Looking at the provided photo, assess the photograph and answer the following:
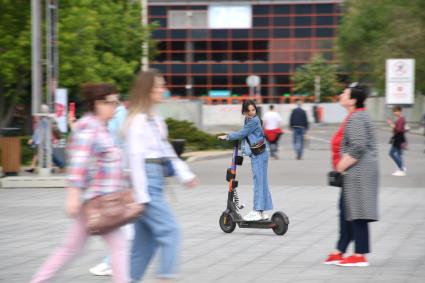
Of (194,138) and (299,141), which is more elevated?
(299,141)

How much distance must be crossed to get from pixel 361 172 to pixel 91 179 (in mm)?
2900

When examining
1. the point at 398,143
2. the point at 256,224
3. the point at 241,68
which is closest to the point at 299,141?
the point at 398,143

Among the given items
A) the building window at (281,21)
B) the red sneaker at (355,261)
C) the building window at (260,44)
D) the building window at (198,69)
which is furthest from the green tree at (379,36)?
the red sneaker at (355,261)

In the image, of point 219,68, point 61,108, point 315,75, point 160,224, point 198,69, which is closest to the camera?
point 160,224

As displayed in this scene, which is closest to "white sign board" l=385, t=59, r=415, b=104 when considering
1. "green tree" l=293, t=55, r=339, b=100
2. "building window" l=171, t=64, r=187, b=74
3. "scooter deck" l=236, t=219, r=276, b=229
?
"scooter deck" l=236, t=219, r=276, b=229

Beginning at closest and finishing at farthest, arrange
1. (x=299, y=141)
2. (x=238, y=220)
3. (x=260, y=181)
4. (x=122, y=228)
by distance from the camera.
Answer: (x=122, y=228) < (x=238, y=220) < (x=260, y=181) < (x=299, y=141)

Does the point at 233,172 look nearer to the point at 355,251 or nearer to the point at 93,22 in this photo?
the point at 355,251

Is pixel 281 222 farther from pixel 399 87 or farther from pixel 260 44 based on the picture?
pixel 260 44

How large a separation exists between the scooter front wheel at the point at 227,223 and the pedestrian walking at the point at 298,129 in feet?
56.8

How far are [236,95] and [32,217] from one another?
71700mm

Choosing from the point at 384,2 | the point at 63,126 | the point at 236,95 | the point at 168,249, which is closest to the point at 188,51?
the point at 236,95

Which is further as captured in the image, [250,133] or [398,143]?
[398,143]

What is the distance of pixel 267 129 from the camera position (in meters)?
29.0

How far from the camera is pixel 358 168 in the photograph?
849cm
